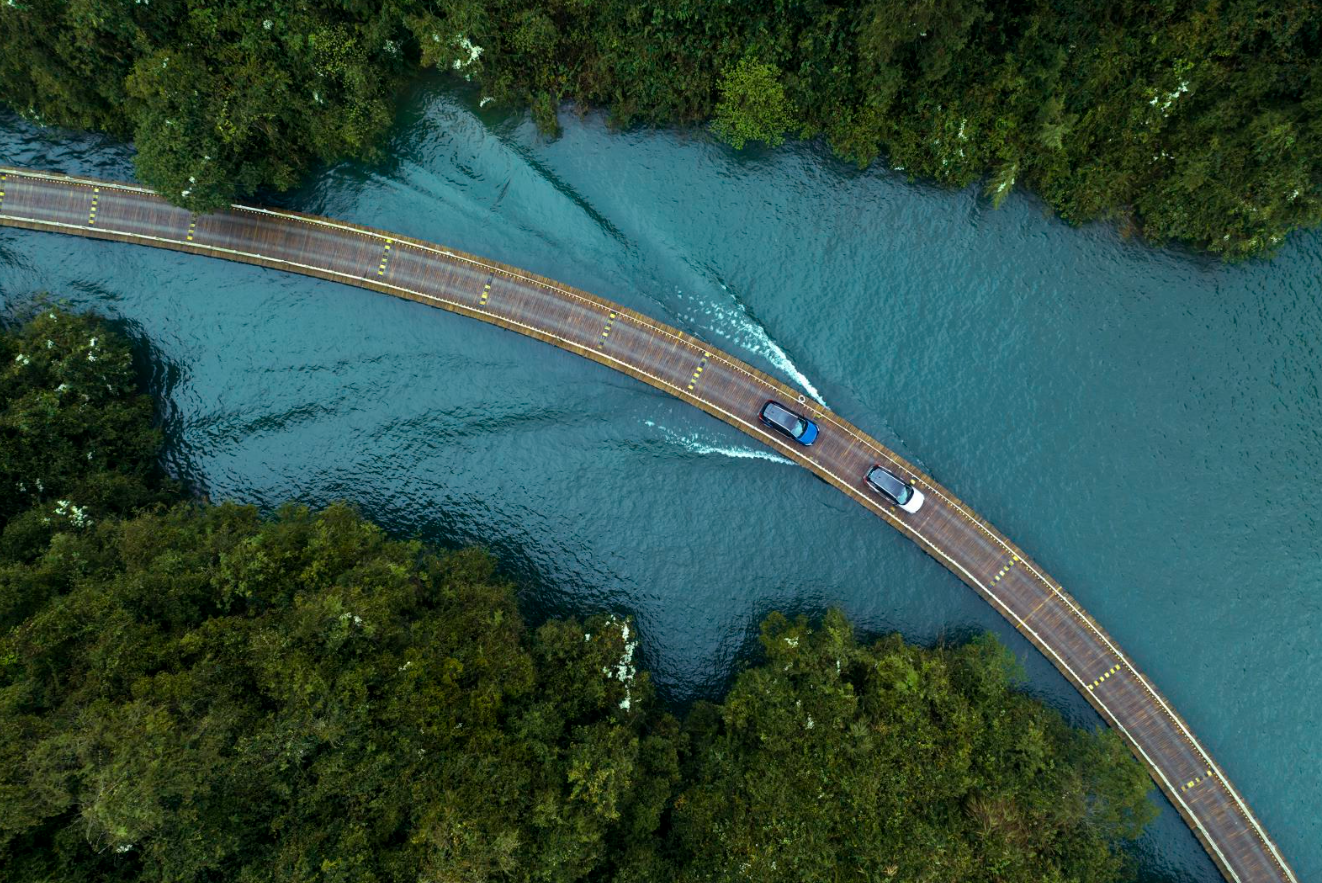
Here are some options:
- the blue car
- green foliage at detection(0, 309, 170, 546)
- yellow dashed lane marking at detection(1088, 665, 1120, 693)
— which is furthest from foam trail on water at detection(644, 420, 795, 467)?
green foliage at detection(0, 309, 170, 546)

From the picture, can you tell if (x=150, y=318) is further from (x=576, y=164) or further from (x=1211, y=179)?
(x=1211, y=179)

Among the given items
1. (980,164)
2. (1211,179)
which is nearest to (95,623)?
(980,164)

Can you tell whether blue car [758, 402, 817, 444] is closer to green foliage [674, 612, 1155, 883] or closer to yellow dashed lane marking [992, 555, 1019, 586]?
green foliage [674, 612, 1155, 883]

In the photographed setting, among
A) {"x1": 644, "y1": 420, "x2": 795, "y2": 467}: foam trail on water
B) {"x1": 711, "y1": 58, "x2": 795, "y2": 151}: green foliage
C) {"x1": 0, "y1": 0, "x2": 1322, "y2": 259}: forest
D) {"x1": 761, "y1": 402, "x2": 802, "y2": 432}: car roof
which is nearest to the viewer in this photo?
{"x1": 0, "y1": 0, "x2": 1322, "y2": 259}: forest

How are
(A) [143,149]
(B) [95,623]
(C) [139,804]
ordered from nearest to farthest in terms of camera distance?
(C) [139,804]
(B) [95,623]
(A) [143,149]

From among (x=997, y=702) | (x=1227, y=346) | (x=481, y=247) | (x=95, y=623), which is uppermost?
(x=1227, y=346)

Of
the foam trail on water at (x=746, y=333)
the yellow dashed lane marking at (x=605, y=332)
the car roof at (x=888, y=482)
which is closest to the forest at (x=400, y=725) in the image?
the car roof at (x=888, y=482)

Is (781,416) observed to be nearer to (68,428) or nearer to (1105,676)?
(1105,676)

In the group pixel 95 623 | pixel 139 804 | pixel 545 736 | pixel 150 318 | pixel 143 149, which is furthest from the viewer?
pixel 150 318
